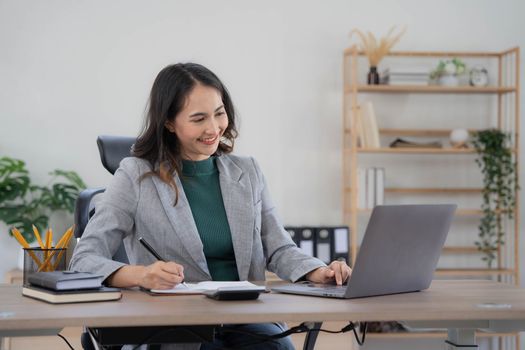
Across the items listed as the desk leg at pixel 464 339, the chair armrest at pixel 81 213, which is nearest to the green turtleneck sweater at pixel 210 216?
the chair armrest at pixel 81 213

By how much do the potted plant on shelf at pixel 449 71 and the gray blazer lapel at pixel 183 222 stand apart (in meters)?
2.58

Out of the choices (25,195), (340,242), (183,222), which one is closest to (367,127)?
(340,242)

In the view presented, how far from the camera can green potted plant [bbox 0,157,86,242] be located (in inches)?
159

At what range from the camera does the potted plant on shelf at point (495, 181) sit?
14.2ft

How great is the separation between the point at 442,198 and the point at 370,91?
2.52 feet

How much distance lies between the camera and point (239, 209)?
2248mm

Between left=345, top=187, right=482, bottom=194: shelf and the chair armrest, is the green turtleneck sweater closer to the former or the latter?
the chair armrest

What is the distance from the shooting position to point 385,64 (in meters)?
4.56

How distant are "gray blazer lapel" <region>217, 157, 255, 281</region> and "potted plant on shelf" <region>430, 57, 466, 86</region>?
2326 mm

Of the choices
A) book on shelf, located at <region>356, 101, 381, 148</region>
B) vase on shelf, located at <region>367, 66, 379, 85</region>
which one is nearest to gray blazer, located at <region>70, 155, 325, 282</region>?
book on shelf, located at <region>356, 101, 381, 148</region>

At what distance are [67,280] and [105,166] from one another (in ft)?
2.74

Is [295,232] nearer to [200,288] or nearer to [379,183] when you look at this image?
[379,183]

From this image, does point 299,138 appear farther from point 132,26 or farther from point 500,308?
point 500,308

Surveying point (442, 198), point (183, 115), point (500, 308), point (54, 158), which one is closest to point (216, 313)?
point (500, 308)
